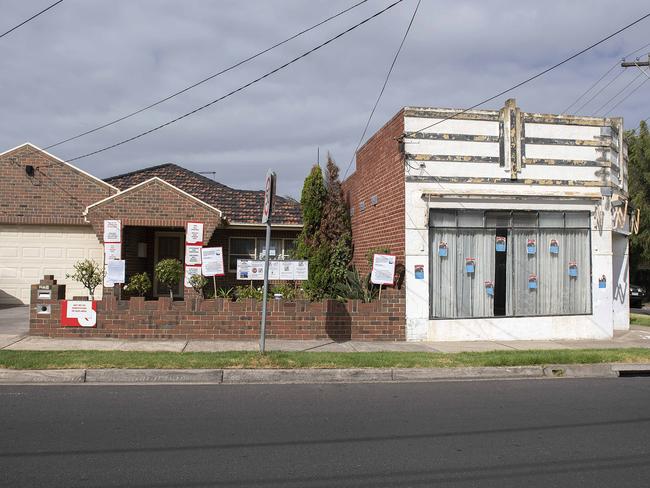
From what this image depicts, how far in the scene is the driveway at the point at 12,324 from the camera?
11.0m

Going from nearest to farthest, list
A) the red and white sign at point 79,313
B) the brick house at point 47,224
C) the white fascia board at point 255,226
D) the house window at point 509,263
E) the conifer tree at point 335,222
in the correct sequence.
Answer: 1. the red and white sign at point 79,313
2. the house window at point 509,263
3. the conifer tree at point 335,222
4. the brick house at point 47,224
5. the white fascia board at point 255,226

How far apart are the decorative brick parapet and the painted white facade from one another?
727mm

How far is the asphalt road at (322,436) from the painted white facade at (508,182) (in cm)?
410

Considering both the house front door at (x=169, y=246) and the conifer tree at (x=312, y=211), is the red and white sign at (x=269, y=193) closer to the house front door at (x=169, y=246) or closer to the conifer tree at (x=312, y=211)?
the conifer tree at (x=312, y=211)

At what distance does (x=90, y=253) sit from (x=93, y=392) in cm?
1030

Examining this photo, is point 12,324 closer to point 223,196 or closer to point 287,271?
point 287,271

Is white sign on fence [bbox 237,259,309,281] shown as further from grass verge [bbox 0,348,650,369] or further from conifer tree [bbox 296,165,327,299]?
conifer tree [bbox 296,165,327,299]

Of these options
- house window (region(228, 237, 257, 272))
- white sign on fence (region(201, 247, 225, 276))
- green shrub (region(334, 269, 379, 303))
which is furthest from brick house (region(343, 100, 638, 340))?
house window (region(228, 237, 257, 272))

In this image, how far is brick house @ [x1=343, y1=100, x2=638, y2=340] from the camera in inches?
478

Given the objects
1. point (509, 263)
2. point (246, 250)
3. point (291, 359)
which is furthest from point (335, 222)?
point (291, 359)

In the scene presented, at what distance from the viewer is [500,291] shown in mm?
12539

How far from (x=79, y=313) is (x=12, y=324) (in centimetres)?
274

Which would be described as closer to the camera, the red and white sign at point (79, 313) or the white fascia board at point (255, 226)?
the red and white sign at point (79, 313)

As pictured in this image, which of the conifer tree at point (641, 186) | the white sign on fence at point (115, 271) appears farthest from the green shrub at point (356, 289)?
the conifer tree at point (641, 186)
